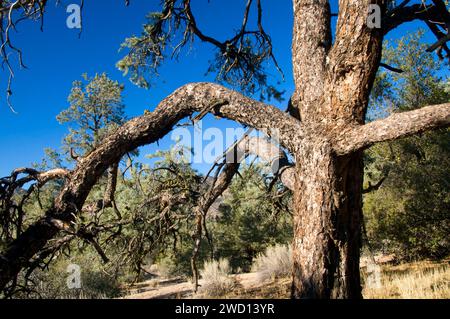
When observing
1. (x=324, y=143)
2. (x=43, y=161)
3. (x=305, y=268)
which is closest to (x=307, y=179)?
(x=324, y=143)

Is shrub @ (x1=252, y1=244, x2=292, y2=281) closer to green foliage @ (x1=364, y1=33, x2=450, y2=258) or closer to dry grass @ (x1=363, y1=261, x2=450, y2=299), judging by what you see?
green foliage @ (x1=364, y1=33, x2=450, y2=258)

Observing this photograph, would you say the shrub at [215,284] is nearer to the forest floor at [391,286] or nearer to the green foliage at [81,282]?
the forest floor at [391,286]

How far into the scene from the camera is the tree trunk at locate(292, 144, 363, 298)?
11.2 feet

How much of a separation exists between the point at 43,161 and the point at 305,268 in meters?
28.6

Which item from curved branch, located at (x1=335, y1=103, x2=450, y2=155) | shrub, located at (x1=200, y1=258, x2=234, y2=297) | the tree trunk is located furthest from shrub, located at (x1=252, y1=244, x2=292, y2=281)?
curved branch, located at (x1=335, y1=103, x2=450, y2=155)

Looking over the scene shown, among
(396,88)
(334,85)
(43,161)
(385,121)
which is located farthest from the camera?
(43,161)

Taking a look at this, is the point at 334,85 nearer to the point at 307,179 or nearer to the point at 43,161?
the point at 307,179

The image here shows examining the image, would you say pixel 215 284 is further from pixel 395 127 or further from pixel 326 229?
pixel 395 127

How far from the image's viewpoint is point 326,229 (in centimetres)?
343

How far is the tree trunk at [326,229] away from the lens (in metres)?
3.42

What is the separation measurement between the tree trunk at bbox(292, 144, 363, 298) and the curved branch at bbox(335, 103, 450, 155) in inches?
7.7

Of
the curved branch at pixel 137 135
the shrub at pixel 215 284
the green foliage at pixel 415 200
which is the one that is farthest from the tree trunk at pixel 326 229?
the shrub at pixel 215 284

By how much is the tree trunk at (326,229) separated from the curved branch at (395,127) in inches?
7.7
